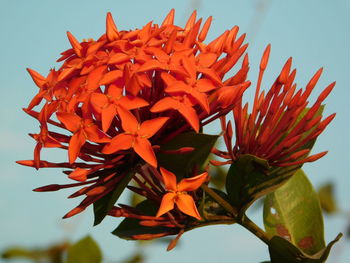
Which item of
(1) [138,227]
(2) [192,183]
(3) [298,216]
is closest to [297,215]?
(3) [298,216]

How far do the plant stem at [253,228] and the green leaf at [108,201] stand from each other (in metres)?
0.44

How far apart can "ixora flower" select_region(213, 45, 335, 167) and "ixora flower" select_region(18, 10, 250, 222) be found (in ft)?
0.44

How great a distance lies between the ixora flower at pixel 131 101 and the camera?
4.92 feet

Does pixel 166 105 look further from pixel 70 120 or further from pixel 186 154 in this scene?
pixel 70 120

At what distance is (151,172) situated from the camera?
1629 mm

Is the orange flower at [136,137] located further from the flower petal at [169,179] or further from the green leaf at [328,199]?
the green leaf at [328,199]

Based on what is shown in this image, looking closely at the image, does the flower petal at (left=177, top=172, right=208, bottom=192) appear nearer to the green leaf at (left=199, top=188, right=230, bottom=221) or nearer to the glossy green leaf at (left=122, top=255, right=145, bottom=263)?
the green leaf at (left=199, top=188, right=230, bottom=221)

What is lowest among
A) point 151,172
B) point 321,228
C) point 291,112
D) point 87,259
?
point 87,259

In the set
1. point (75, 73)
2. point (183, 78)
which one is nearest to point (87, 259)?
point (75, 73)

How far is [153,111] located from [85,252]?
1.10m

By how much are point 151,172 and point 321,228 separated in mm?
703

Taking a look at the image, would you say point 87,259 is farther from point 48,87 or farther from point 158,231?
point 48,87

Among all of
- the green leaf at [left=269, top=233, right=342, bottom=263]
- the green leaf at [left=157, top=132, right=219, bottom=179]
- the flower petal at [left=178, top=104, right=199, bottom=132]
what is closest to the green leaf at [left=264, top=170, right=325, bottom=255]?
the green leaf at [left=269, top=233, right=342, bottom=263]

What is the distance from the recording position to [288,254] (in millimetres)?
1821
